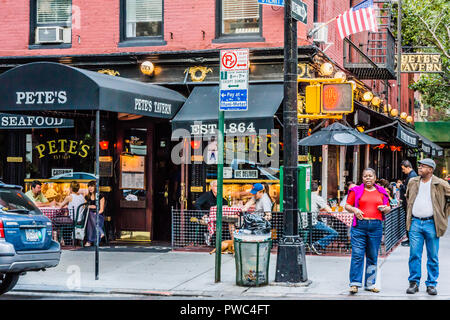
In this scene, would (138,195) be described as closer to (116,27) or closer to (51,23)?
(116,27)

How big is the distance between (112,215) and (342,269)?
6.43 metres

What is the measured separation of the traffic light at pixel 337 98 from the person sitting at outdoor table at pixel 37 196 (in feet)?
24.9

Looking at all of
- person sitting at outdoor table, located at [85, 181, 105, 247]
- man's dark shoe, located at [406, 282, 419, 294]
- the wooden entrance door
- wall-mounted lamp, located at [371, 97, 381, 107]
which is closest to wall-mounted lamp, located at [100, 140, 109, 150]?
the wooden entrance door

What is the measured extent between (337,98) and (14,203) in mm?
5525

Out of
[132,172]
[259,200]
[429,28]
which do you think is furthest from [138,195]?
[429,28]

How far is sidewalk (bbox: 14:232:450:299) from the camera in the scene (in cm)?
964

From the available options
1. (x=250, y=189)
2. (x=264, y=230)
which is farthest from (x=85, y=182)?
(x=264, y=230)

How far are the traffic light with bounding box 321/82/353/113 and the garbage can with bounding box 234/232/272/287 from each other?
2.56 metres

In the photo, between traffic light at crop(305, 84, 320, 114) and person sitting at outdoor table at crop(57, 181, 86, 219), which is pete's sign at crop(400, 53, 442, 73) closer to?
traffic light at crop(305, 84, 320, 114)

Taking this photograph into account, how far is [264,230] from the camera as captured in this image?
1035 cm

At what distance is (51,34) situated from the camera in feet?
51.7

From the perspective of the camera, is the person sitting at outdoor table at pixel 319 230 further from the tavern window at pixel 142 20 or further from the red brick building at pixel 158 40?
the tavern window at pixel 142 20
